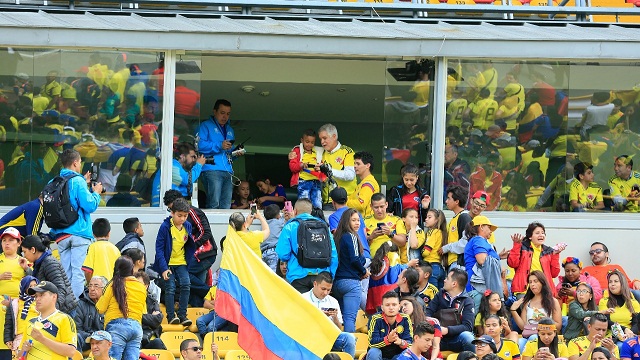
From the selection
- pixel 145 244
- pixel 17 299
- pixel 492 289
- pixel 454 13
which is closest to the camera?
pixel 17 299

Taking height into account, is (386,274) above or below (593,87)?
below

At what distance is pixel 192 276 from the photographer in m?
16.6

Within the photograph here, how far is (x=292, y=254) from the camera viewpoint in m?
15.8

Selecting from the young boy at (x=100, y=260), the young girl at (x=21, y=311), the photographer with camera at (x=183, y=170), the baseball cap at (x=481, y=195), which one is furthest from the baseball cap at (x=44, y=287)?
the baseball cap at (x=481, y=195)

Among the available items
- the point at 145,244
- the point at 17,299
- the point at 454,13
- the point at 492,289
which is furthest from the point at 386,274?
the point at 454,13

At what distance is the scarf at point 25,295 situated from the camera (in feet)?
45.8

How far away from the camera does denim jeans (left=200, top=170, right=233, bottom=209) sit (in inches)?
733

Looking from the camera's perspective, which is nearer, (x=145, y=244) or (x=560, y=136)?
(x=145, y=244)

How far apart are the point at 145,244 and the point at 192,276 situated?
1392 millimetres

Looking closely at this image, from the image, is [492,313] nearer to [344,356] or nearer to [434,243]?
[434,243]

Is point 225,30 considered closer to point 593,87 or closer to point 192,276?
point 192,276

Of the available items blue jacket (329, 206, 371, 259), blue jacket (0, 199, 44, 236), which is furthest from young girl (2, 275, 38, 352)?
blue jacket (329, 206, 371, 259)

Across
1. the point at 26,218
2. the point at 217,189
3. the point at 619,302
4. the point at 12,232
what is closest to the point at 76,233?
the point at 26,218

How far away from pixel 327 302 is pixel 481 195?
10.5 feet
